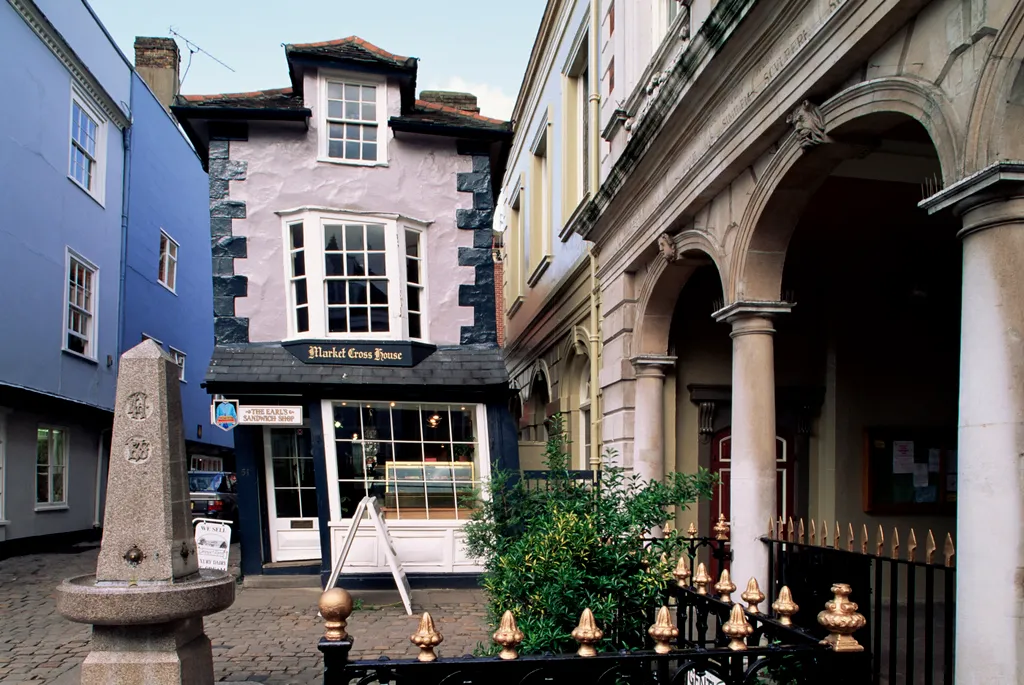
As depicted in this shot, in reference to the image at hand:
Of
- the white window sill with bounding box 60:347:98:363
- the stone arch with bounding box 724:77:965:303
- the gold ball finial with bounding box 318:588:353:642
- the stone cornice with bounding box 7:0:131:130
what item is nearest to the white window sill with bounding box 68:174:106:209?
the stone cornice with bounding box 7:0:131:130

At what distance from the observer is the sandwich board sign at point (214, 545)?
8.98 metres

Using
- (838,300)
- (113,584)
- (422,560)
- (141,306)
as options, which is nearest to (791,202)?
(838,300)

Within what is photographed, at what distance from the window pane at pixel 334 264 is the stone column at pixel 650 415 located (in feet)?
14.2

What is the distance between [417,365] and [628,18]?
521 cm

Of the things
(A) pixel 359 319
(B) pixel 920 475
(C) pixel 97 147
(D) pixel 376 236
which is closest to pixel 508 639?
(B) pixel 920 475

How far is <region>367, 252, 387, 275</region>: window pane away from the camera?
10875 millimetres

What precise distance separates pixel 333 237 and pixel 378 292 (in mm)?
985

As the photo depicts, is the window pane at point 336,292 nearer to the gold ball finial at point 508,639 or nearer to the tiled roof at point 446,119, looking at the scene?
the tiled roof at point 446,119

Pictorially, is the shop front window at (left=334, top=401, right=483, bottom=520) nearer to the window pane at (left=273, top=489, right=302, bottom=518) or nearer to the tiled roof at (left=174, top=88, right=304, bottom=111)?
the window pane at (left=273, top=489, right=302, bottom=518)

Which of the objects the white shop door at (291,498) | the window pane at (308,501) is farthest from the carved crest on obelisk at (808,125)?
the window pane at (308,501)

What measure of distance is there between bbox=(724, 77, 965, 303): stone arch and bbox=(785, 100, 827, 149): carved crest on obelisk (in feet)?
0.15

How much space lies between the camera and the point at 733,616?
2.74 m

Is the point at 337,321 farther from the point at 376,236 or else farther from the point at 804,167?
the point at 804,167

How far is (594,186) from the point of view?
11.2 metres
